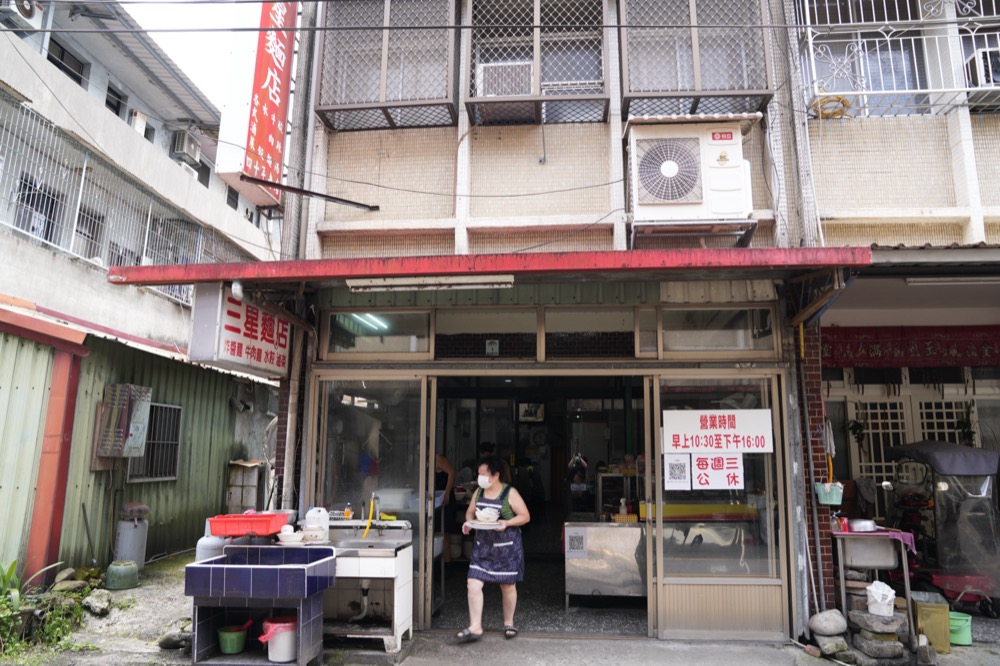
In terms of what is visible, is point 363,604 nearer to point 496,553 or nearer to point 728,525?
point 496,553

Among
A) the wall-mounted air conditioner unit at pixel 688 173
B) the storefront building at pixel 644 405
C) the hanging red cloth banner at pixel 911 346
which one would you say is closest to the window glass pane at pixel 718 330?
the storefront building at pixel 644 405

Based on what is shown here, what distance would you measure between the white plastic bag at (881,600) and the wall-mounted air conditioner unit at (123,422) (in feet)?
30.0

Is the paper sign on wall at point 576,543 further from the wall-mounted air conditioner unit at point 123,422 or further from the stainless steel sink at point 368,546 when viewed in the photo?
the wall-mounted air conditioner unit at point 123,422

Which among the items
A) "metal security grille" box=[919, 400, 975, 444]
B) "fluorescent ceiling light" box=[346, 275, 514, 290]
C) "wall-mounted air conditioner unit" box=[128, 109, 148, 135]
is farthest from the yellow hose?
"wall-mounted air conditioner unit" box=[128, 109, 148, 135]

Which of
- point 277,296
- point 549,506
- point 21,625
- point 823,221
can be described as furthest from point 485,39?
point 549,506

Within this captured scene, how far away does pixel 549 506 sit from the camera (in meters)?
13.2

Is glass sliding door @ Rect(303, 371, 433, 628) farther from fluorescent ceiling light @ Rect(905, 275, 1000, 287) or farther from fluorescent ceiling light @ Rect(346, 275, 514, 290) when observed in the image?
fluorescent ceiling light @ Rect(905, 275, 1000, 287)

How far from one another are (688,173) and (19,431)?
783 centimetres

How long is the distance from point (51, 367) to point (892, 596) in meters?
9.43

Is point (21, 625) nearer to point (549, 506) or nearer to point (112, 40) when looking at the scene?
point (549, 506)

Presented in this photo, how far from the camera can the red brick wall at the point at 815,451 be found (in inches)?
258

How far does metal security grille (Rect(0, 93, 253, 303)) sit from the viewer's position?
9.20 metres

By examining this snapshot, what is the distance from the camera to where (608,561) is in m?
7.71

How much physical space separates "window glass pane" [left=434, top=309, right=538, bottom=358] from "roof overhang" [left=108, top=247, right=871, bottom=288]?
0.90 metres
